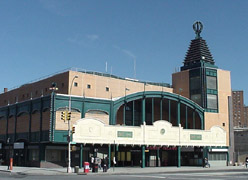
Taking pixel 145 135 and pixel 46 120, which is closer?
pixel 46 120

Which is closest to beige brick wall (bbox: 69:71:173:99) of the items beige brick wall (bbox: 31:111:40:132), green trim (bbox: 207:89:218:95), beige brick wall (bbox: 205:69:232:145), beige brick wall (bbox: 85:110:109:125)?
beige brick wall (bbox: 85:110:109:125)

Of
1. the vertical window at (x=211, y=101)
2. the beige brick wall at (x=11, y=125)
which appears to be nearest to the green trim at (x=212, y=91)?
the vertical window at (x=211, y=101)

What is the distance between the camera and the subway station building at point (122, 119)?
5359cm

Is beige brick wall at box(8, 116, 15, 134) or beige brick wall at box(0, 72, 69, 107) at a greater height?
beige brick wall at box(0, 72, 69, 107)

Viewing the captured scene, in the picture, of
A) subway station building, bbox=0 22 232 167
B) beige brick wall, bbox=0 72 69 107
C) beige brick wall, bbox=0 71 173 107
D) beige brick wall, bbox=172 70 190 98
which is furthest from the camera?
beige brick wall, bbox=172 70 190 98

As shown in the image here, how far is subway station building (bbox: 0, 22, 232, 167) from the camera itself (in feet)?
176

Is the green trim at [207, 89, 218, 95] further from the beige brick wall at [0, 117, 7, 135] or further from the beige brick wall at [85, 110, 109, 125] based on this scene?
the beige brick wall at [0, 117, 7, 135]

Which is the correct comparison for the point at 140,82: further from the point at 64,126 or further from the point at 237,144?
the point at 237,144

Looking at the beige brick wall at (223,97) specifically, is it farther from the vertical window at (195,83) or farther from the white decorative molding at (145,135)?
the white decorative molding at (145,135)

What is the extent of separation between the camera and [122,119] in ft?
215

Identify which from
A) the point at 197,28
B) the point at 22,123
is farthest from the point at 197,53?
the point at 22,123

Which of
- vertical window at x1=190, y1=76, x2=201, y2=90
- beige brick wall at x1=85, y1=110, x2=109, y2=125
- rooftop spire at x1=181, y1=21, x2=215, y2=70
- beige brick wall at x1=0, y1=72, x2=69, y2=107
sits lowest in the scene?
beige brick wall at x1=85, y1=110, x2=109, y2=125

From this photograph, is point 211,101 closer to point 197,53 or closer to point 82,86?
point 197,53

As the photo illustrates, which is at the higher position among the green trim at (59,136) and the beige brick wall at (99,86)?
the beige brick wall at (99,86)
